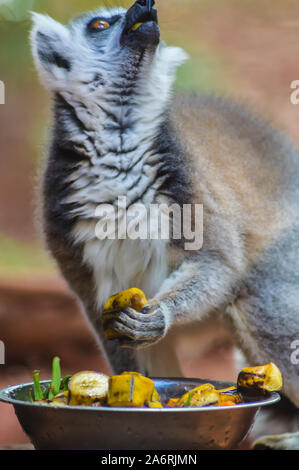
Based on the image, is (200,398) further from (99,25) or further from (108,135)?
(99,25)

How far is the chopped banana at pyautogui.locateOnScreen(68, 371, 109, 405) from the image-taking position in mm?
1183

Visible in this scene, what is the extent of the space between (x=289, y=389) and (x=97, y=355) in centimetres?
197

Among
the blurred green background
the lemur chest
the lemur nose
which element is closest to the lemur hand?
the lemur chest

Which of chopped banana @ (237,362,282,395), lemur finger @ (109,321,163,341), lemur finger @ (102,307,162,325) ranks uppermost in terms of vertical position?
lemur finger @ (102,307,162,325)

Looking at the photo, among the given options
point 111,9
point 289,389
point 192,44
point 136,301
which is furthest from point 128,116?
point 192,44

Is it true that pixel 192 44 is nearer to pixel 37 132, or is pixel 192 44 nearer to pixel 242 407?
pixel 37 132

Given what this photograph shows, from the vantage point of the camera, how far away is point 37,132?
3.54 metres

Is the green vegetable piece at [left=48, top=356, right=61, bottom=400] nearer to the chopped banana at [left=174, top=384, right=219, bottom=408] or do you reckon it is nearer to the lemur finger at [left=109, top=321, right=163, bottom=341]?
the lemur finger at [left=109, top=321, right=163, bottom=341]

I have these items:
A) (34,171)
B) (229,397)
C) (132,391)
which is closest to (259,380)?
(229,397)

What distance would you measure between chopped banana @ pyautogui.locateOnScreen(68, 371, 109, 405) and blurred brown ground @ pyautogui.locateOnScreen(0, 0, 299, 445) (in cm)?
195

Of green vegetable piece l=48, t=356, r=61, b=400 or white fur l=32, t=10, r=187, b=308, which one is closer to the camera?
green vegetable piece l=48, t=356, r=61, b=400

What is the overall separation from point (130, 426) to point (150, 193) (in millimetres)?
863

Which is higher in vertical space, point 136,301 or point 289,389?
point 136,301

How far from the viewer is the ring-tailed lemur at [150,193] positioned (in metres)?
1.83
